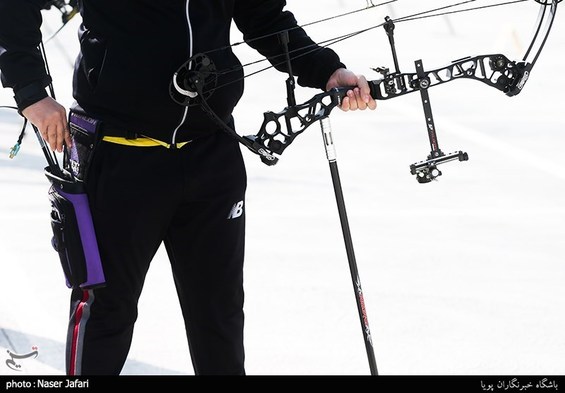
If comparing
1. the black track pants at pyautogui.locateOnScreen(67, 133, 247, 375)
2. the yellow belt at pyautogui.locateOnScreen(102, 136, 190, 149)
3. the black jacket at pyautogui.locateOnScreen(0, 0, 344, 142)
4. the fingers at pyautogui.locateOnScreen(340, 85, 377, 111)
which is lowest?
the black track pants at pyautogui.locateOnScreen(67, 133, 247, 375)

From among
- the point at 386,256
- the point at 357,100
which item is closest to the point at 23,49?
the point at 357,100

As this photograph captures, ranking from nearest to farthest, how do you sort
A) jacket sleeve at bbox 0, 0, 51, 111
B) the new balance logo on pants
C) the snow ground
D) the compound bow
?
jacket sleeve at bbox 0, 0, 51, 111 → the compound bow → the new balance logo on pants → the snow ground

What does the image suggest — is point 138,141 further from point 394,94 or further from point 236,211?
point 394,94

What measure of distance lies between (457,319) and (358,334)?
40 cm

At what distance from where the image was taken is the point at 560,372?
3646 mm

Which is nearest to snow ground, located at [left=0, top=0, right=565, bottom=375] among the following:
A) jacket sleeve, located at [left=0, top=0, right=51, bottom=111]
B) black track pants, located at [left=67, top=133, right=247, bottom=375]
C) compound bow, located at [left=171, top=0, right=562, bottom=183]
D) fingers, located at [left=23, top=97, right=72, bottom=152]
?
black track pants, located at [left=67, top=133, right=247, bottom=375]

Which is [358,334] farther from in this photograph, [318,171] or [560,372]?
[318,171]

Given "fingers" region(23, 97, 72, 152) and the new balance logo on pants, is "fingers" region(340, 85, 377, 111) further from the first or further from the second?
"fingers" region(23, 97, 72, 152)

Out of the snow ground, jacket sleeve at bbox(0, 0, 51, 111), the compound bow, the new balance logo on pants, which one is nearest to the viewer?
jacket sleeve at bbox(0, 0, 51, 111)

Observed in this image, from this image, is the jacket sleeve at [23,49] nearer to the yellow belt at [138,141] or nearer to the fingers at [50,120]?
the fingers at [50,120]

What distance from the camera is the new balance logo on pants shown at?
2834mm

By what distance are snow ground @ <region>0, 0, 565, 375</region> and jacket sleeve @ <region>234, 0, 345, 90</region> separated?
122cm

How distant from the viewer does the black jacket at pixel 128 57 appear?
256cm

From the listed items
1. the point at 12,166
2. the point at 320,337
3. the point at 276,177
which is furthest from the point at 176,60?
the point at 12,166
